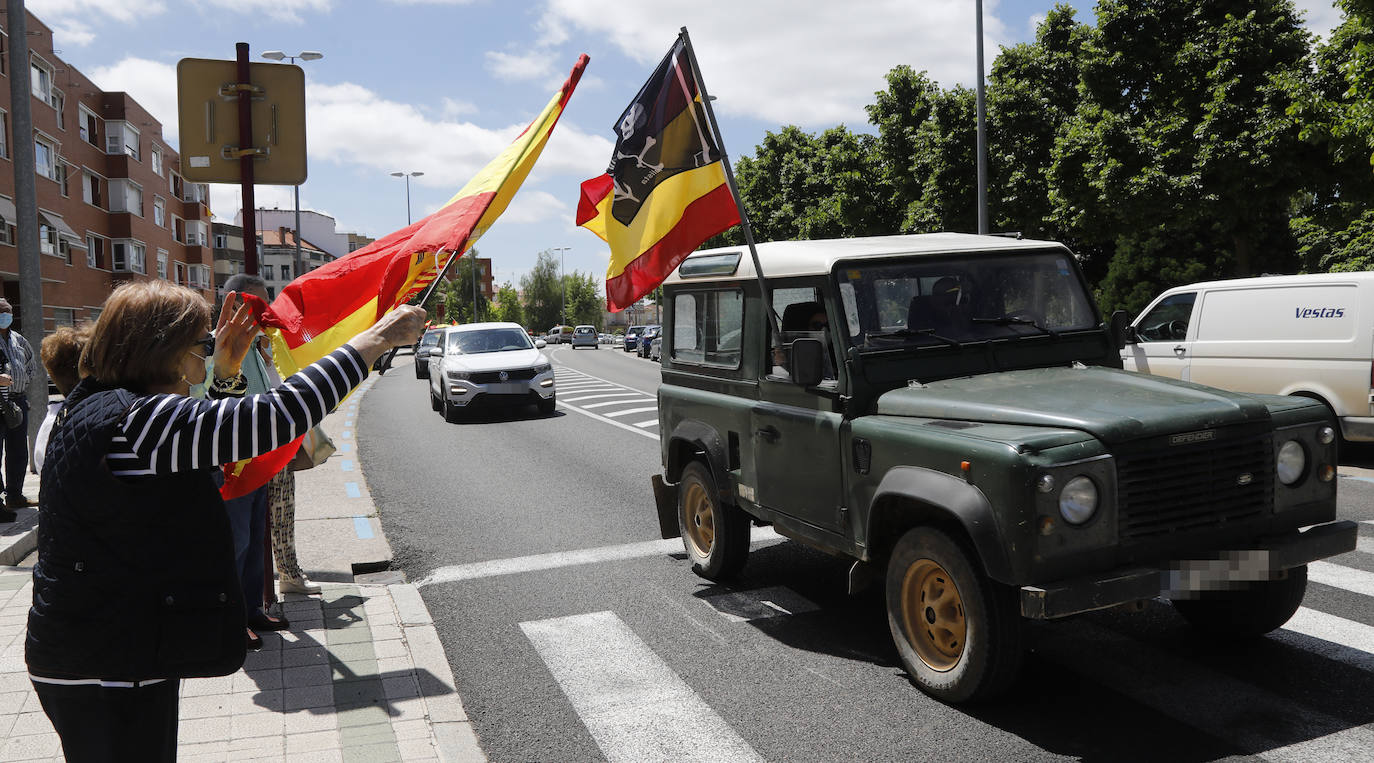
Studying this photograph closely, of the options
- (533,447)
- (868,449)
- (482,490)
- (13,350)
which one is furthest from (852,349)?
(533,447)

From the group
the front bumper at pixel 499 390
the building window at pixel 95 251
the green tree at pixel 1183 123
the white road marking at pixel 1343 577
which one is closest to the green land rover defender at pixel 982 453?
the white road marking at pixel 1343 577

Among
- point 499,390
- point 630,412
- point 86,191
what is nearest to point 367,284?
point 499,390

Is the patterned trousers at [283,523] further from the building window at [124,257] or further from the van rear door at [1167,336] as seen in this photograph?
the building window at [124,257]

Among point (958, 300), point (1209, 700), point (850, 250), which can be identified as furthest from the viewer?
point (850, 250)

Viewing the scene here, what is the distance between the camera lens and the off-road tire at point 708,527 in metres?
6.27

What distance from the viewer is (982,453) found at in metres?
3.96

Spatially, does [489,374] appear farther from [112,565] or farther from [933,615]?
[112,565]

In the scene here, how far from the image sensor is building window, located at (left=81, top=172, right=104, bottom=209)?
42.8m

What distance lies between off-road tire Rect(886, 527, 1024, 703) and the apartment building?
34.7 meters

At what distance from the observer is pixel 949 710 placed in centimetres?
432

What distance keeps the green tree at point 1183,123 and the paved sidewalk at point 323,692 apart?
16.9 m

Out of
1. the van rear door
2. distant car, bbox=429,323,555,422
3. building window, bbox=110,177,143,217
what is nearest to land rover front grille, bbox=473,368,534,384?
distant car, bbox=429,323,555,422

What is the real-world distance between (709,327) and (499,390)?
12012 millimetres

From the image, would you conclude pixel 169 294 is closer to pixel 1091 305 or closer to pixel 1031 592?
pixel 1031 592
